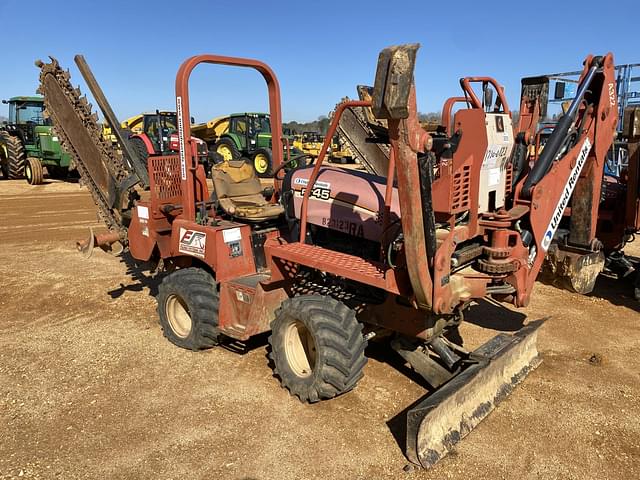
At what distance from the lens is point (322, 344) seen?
3.43m

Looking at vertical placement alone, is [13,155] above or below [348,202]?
above

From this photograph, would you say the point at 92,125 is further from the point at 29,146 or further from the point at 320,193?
the point at 29,146

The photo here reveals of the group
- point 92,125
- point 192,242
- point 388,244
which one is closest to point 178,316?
point 192,242

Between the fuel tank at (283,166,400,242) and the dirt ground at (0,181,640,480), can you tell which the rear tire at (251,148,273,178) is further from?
the fuel tank at (283,166,400,242)

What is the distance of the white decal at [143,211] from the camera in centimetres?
504

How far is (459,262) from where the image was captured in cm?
333

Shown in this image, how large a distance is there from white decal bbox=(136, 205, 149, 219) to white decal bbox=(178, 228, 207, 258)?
1.98 feet

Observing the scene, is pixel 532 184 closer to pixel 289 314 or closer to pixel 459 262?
pixel 459 262

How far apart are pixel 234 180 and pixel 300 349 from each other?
6.31 ft

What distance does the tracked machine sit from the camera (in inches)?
119

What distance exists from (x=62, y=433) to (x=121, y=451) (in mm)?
493

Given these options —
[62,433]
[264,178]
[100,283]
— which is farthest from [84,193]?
[62,433]

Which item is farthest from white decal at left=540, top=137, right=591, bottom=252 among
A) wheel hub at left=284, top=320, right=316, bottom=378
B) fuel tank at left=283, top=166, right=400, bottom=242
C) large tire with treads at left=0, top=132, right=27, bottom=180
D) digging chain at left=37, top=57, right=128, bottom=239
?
large tire with treads at left=0, top=132, right=27, bottom=180

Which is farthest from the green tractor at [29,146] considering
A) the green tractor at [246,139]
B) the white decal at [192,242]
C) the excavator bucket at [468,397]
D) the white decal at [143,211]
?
the excavator bucket at [468,397]
